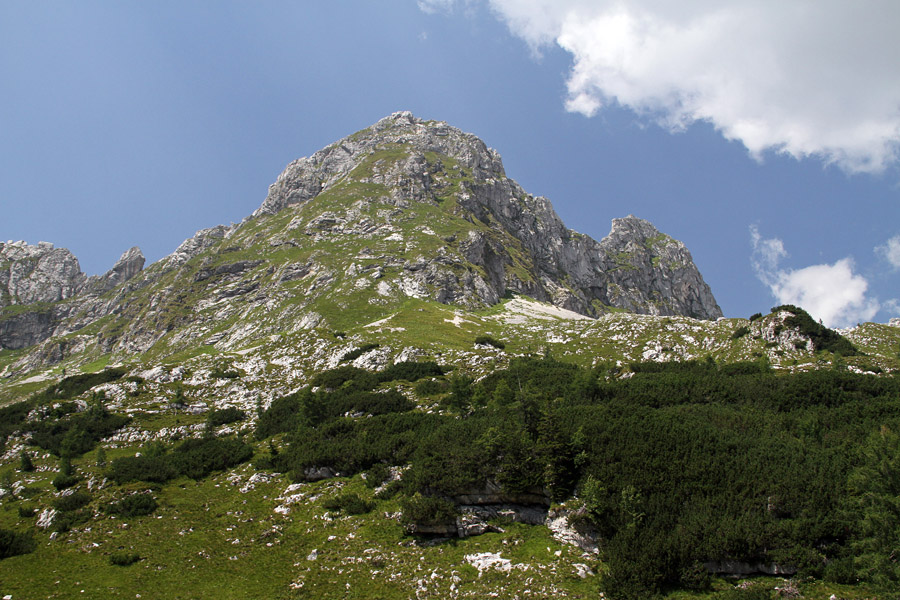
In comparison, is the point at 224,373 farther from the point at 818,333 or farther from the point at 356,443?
the point at 818,333

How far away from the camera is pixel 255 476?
37031mm

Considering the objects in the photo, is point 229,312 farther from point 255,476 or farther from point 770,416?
point 770,416

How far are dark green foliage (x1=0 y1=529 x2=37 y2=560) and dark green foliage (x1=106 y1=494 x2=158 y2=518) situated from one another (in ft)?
14.6

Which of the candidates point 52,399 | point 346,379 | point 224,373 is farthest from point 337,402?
point 52,399

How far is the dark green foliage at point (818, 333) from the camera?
204 ft

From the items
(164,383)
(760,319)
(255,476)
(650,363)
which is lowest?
(255,476)

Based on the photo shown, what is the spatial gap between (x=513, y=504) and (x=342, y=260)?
5157 inches

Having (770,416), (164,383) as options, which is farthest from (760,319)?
(164,383)

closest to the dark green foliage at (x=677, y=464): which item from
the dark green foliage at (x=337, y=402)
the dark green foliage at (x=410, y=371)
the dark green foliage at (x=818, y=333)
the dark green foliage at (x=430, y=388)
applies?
the dark green foliage at (x=337, y=402)

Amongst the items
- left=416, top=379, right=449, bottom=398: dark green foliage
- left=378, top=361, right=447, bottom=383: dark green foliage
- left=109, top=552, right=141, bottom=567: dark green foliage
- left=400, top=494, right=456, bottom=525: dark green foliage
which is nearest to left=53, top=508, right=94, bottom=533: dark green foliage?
left=109, top=552, right=141, bottom=567: dark green foliage

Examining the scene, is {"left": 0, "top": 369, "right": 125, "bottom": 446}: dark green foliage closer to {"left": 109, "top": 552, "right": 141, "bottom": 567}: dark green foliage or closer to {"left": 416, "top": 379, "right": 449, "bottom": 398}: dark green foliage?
{"left": 109, "top": 552, "right": 141, "bottom": 567}: dark green foliage

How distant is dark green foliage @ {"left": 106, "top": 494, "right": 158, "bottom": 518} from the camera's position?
30281 millimetres

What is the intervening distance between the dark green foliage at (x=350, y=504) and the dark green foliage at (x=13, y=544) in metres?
16.5

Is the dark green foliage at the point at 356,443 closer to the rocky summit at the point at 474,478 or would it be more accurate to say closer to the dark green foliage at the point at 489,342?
the rocky summit at the point at 474,478
